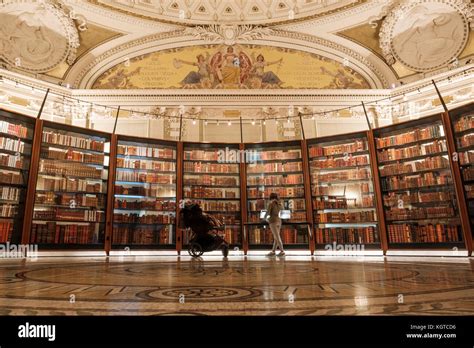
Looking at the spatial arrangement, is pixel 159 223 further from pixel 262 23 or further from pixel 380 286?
pixel 262 23

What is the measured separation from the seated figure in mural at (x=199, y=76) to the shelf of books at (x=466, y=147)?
25.1 feet

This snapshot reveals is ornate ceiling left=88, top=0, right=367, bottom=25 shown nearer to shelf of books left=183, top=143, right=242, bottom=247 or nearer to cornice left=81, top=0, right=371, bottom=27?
cornice left=81, top=0, right=371, bottom=27

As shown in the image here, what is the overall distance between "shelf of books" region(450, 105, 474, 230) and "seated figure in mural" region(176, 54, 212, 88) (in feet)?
25.1

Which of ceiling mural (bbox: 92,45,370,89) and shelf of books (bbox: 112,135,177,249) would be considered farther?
ceiling mural (bbox: 92,45,370,89)

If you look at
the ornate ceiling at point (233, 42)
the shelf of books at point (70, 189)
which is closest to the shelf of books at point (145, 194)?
the shelf of books at point (70, 189)

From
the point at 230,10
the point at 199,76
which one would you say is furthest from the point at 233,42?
the point at 199,76

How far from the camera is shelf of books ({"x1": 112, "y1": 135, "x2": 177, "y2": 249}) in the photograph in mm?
7840

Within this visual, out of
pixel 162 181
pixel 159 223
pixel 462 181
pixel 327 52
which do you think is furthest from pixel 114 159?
pixel 327 52

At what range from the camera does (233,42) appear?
471 inches

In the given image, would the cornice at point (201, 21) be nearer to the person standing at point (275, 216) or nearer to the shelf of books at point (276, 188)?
the shelf of books at point (276, 188)

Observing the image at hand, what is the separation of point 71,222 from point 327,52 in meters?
9.98

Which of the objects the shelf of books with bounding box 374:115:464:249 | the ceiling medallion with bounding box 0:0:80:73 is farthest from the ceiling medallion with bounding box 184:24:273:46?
the shelf of books with bounding box 374:115:464:249

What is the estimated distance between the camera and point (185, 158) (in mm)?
8570

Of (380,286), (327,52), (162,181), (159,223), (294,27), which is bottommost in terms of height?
(380,286)
